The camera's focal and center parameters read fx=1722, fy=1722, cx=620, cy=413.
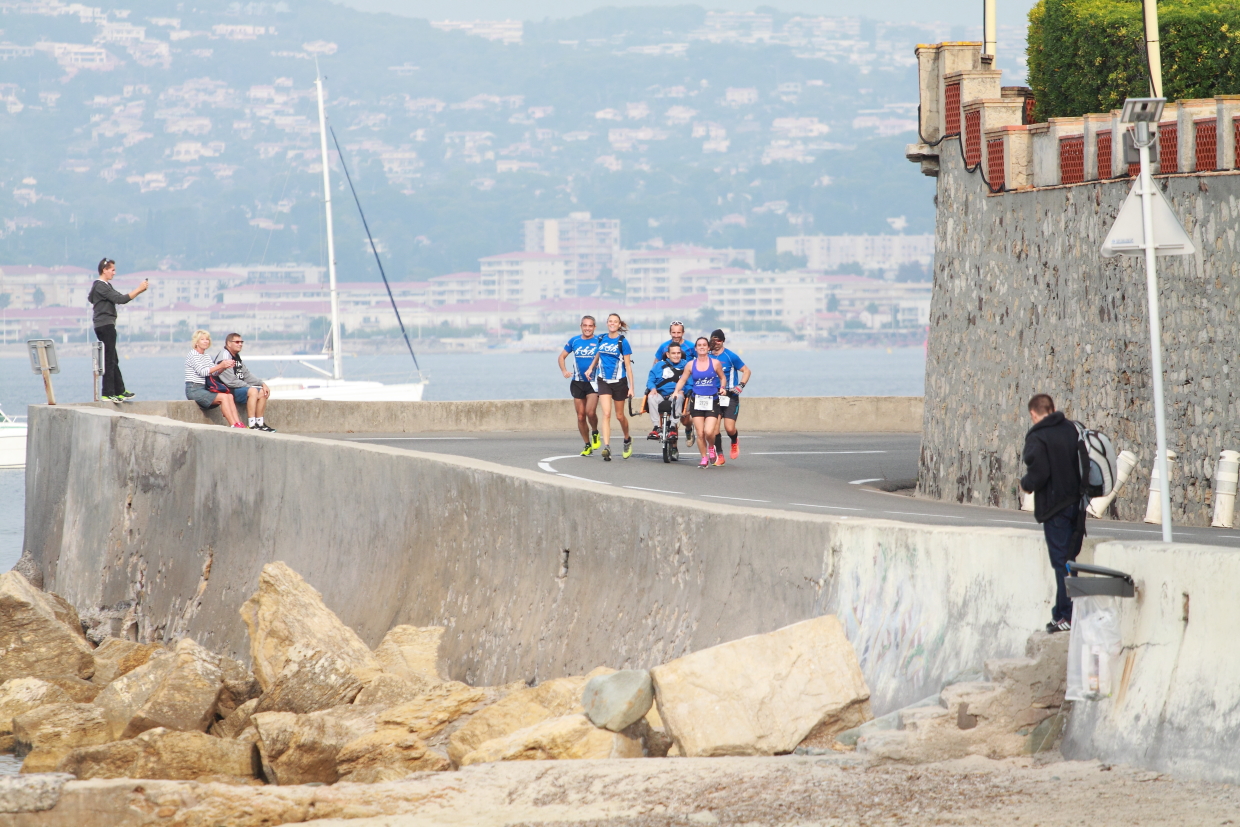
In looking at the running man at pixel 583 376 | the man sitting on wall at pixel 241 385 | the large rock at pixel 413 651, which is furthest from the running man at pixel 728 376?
the large rock at pixel 413 651

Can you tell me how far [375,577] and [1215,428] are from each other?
24.7 feet

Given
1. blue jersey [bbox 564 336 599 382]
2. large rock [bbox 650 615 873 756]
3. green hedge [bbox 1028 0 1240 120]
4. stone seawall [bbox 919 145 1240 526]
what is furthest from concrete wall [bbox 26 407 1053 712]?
green hedge [bbox 1028 0 1240 120]

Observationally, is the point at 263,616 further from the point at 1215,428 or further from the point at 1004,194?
the point at 1004,194

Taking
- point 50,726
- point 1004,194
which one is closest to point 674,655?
point 50,726

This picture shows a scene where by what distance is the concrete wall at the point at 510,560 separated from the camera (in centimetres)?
788

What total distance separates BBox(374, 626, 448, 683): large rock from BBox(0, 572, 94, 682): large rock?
378cm

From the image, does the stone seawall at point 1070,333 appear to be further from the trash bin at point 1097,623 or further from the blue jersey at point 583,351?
the trash bin at point 1097,623

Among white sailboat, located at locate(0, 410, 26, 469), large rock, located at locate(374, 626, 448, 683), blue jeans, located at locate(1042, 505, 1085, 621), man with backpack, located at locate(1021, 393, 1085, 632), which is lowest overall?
white sailboat, located at locate(0, 410, 26, 469)

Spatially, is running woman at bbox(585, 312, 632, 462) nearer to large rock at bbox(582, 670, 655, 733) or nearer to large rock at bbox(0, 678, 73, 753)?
large rock at bbox(0, 678, 73, 753)

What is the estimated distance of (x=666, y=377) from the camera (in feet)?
70.7

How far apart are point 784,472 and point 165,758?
12301 millimetres

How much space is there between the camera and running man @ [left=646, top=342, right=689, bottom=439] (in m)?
21.5

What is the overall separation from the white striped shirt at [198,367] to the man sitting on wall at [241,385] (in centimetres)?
16

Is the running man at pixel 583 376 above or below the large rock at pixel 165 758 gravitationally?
above
